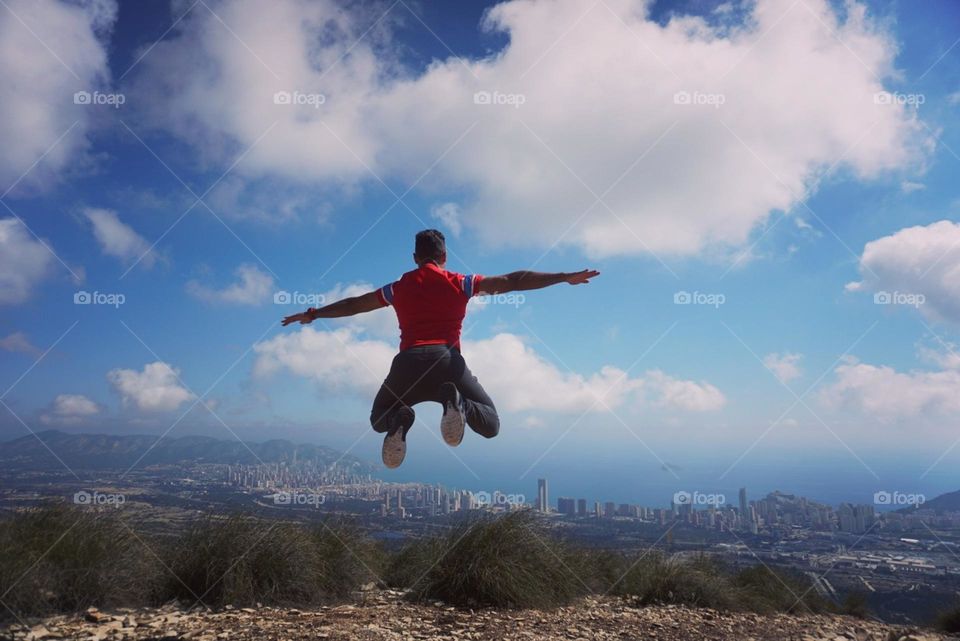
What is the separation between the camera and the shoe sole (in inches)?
237

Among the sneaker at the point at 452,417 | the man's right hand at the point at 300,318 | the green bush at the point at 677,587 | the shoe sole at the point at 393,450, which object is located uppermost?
the man's right hand at the point at 300,318

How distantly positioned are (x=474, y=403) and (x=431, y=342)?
76 cm

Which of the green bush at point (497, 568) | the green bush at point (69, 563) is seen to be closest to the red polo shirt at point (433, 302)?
the green bush at point (497, 568)

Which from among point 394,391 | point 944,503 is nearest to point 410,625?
point 394,391

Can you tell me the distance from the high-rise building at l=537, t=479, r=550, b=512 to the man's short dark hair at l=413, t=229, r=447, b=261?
607 centimetres

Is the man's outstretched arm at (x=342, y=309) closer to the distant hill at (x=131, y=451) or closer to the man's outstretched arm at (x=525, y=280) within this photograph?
the man's outstretched arm at (x=525, y=280)

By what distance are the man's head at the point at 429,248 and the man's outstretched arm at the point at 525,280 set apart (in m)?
0.60

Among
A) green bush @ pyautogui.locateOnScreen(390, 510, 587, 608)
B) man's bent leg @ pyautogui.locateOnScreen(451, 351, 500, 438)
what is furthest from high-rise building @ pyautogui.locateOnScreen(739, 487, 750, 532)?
man's bent leg @ pyautogui.locateOnScreen(451, 351, 500, 438)

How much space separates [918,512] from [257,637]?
25.5 metres

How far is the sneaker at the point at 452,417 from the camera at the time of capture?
581cm

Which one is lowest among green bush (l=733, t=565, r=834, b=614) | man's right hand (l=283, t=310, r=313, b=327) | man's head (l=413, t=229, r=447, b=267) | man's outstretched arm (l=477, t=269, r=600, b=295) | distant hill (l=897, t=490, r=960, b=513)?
green bush (l=733, t=565, r=834, b=614)

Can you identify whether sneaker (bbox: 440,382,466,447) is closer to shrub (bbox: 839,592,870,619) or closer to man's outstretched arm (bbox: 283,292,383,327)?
man's outstretched arm (bbox: 283,292,383,327)

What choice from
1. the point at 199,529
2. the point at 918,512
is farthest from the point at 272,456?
the point at 918,512

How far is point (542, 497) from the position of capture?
1134 cm
